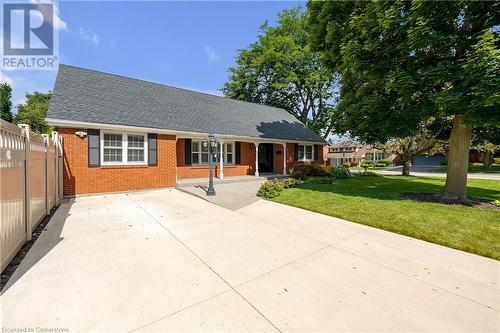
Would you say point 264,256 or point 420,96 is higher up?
point 420,96

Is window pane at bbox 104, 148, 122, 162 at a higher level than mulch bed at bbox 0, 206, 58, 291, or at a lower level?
higher

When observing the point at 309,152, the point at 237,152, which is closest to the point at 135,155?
the point at 237,152

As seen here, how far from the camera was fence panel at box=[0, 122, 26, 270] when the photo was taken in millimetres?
3123

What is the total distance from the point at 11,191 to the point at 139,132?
739cm

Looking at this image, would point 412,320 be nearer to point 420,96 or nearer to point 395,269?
point 395,269

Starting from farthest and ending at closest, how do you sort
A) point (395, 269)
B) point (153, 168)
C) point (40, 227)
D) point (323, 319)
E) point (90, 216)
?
point (153, 168) → point (90, 216) → point (40, 227) → point (395, 269) → point (323, 319)

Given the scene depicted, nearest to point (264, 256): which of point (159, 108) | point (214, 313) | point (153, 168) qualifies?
point (214, 313)

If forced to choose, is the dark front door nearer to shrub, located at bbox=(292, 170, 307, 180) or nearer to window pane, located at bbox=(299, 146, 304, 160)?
window pane, located at bbox=(299, 146, 304, 160)

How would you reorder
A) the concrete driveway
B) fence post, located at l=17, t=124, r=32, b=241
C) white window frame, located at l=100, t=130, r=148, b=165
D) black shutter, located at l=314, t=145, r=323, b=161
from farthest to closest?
1. black shutter, located at l=314, t=145, r=323, b=161
2. white window frame, located at l=100, t=130, r=148, b=165
3. fence post, located at l=17, t=124, r=32, b=241
4. the concrete driveway

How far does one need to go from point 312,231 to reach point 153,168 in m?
8.41

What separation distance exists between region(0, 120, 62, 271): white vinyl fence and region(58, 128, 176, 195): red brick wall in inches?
140

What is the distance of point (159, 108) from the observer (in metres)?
12.5

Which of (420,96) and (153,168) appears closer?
(420,96)

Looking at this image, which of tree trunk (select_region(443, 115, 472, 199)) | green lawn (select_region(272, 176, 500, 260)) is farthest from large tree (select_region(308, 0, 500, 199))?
green lawn (select_region(272, 176, 500, 260))
